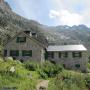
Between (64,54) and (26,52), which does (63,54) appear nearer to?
(64,54)

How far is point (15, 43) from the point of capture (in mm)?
60656

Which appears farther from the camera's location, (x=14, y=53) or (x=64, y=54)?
(x=64, y=54)

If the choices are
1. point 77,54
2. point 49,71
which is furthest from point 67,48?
point 49,71

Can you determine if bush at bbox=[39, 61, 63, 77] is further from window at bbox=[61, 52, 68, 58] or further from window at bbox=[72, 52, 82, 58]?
window at bbox=[61, 52, 68, 58]

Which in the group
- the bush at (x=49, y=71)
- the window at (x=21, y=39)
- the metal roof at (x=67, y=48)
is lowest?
the bush at (x=49, y=71)

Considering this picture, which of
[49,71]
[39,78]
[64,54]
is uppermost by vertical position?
[64,54]

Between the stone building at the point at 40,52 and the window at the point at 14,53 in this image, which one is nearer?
the stone building at the point at 40,52

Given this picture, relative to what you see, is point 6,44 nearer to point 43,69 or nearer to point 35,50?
point 35,50

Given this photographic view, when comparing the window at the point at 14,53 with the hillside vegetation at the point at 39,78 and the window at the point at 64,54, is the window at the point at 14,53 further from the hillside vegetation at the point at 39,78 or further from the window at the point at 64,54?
the hillside vegetation at the point at 39,78

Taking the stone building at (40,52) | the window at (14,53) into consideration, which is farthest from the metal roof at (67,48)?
the window at (14,53)

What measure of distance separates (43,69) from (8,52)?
60.0 feet

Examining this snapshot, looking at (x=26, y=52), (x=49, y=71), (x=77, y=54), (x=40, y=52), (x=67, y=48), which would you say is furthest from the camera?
(x=67, y=48)

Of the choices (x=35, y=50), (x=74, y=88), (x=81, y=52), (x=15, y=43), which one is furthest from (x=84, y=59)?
(x=74, y=88)

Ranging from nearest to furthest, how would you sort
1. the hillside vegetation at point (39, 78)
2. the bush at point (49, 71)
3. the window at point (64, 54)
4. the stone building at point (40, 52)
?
the hillside vegetation at point (39, 78) → the bush at point (49, 71) → the stone building at point (40, 52) → the window at point (64, 54)
